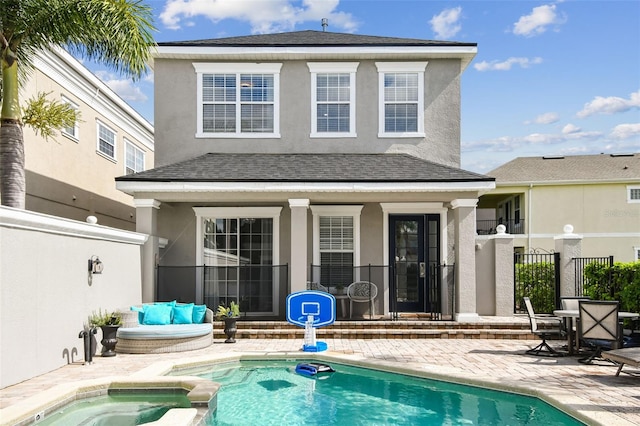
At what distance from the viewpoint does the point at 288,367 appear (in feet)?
36.6

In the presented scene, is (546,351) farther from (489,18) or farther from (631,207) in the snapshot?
(631,207)

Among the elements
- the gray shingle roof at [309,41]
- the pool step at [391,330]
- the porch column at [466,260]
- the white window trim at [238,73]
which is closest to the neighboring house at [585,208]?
the gray shingle roof at [309,41]

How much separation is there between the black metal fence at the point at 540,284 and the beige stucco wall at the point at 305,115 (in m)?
3.90

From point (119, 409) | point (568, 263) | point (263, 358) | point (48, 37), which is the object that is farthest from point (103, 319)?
point (568, 263)

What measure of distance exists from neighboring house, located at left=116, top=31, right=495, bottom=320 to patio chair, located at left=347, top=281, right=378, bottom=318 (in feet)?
1.89

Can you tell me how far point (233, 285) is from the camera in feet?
52.7

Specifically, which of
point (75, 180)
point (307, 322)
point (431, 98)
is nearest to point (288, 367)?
point (307, 322)

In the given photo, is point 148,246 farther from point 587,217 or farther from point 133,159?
point 587,217

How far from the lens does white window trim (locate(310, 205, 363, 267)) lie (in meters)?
16.1

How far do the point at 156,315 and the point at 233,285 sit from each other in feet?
12.0

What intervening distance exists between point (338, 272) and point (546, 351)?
5.98 meters

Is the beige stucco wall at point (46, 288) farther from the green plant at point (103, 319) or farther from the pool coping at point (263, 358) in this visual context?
the pool coping at point (263, 358)

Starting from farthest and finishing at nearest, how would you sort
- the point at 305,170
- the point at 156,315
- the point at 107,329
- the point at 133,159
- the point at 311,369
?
the point at 133,159
the point at 305,170
the point at 156,315
the point at 107,329
the point at 311,369

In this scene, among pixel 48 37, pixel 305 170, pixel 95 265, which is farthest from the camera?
pixel 305 170
